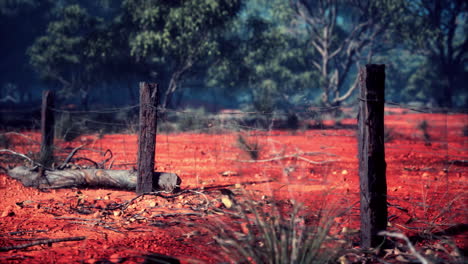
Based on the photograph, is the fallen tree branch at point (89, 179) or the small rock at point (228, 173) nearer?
the fallen tree branch at point (89, 179)

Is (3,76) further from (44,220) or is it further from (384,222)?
(384,222)

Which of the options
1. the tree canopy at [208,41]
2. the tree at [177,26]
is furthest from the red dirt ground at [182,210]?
the tree at [177,26]

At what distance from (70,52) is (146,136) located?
18.1m

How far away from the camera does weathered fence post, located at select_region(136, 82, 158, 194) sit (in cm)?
501

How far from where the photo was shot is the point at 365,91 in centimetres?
331

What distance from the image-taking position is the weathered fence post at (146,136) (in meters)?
5.01

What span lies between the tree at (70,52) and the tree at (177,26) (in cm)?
307

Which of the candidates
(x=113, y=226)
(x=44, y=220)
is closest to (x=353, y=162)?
(x=113, y=226)

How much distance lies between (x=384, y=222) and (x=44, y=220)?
147 inches

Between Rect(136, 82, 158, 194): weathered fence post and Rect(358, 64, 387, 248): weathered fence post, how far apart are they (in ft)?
9.57

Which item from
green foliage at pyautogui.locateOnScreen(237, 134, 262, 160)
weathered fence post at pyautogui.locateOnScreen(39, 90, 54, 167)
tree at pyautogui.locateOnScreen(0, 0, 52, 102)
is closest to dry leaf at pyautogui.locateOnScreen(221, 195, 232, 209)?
green foliage at pyautogui.locateOnScreen(237, 134, 262, 160)

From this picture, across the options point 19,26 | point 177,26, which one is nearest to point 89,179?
→ point 177,26

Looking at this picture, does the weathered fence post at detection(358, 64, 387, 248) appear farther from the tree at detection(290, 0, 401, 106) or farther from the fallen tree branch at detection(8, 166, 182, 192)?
the tree at detection(290, 0, 401, 106)

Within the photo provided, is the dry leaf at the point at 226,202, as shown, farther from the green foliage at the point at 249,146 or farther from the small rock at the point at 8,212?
the green foliage at the point at 249,146
